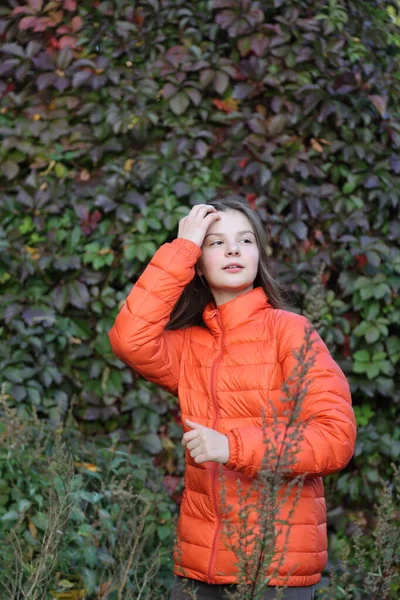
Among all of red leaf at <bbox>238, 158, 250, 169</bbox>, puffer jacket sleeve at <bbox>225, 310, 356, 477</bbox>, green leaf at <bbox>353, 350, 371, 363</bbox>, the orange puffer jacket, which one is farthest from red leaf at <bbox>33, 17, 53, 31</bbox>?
puffer jacket sleeve at <bbox>225, 310, 356, 477</bbox>

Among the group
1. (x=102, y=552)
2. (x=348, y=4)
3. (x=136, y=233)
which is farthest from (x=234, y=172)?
(x=102, y=552)

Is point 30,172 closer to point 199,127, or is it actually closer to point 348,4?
point 199,127

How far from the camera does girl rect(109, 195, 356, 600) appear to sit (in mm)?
1947

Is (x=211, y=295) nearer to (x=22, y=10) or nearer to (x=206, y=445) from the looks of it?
(x=206, y=445)

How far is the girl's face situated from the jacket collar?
4cm

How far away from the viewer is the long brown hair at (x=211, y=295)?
8.00 ft

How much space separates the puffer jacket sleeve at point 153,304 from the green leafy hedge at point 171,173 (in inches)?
51.9

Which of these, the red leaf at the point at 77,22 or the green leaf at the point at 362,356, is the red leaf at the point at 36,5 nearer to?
the red leaf at the point at 77,22

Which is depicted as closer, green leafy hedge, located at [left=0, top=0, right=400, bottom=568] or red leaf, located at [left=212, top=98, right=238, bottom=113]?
green leafy hedge, located at [left=0, top=0, right=400, bottom=568]

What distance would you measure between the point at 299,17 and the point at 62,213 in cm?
146

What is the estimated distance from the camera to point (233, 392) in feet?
7.03

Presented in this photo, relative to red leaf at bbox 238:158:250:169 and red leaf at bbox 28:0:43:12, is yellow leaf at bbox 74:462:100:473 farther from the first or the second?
red leaf at bbox 28:0:43:12

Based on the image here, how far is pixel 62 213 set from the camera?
12.1 feet

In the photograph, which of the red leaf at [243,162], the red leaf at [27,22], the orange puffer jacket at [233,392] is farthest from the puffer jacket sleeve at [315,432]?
the red leaf at [27,22]
